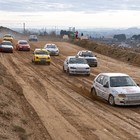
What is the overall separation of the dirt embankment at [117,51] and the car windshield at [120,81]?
26.2 m

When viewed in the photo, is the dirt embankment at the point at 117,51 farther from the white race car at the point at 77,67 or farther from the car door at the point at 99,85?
the car door at the point at 99,85

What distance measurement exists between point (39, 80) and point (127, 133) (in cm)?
1582

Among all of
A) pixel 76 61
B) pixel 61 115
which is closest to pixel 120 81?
pixel 61 115

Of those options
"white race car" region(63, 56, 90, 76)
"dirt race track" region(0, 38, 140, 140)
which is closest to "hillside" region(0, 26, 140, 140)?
"dirt race track" region(0, 38, 140, 140)

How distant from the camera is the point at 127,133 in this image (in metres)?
14.7

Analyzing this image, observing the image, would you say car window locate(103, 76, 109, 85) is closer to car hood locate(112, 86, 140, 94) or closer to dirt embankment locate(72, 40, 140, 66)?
car hood locate(112, 86, 140, 94)

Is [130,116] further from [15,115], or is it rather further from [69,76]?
[69,76]

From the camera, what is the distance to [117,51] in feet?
188

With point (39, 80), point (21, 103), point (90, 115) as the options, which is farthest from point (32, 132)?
point (39, 80)

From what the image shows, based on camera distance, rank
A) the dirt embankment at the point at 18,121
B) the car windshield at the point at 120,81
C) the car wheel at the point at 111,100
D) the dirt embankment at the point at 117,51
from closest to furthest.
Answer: the dirt embankment at the point at 18,121, the car wheel at the point at 111,100, the car windshield at the point at 120,81, the dirt embankment at the point at 117,51

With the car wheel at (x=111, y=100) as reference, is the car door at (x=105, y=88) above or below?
above

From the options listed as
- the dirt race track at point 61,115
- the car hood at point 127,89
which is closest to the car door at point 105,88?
the dirt race track at point 61,115

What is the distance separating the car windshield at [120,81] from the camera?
21.0 metres

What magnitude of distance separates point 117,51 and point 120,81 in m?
36.4
